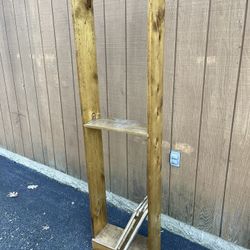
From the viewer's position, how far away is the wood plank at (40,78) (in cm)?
188

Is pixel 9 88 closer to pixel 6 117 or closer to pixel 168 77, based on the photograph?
pixel 6 117

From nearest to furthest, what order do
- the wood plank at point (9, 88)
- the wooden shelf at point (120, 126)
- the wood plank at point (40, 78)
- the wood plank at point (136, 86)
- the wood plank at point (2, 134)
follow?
the wooden shelf at point (120, 126), the wood plank at point (136, 86), the wood plank at point (40, 78), the wood plank at point (9, 88), the wood plank at point (2, 134)

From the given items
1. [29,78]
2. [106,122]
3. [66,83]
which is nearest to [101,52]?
[66,83]

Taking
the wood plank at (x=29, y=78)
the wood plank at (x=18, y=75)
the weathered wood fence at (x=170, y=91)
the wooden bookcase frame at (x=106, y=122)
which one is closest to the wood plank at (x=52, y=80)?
the weathered wood fence at (x=170, y=91)

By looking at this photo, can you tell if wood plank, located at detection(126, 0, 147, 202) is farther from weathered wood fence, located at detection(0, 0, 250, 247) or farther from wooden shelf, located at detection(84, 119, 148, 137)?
wooden shelf, located at detection(84, 119, 148, 137)

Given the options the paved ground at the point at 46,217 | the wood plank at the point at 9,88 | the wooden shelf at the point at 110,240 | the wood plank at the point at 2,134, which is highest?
the wood plank at the point at 9,88

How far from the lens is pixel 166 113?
56.4 inches

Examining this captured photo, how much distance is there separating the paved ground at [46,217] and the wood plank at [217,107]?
11.0 inches

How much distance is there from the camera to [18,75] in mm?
2170

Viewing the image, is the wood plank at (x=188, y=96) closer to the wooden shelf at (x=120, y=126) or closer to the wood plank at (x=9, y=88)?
the wooden shelf at (x=120, y=126)

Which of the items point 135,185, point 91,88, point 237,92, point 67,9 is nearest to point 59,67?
point 67,9

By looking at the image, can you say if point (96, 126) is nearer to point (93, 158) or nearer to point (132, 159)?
point (93, 158)

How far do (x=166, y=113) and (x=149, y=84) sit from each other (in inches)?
18.1

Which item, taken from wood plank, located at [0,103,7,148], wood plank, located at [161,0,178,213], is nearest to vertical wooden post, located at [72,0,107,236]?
wood plank, located at [161,0,178,213]
